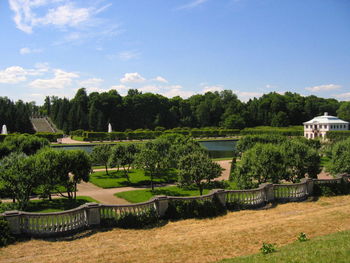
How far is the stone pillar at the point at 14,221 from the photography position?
11273 mm

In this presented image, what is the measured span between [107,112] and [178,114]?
29.6 m

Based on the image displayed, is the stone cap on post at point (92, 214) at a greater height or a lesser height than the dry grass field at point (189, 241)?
greater

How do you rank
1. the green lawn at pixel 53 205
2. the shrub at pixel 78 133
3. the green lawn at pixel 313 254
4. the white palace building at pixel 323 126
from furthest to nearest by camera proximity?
the white palace building at pixel 323 126 < the shrub at pixel 78 133 < the green lawn at pixel 53 205 < the green lawn at pixel 313 254

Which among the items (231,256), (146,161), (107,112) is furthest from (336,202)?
(107,112)

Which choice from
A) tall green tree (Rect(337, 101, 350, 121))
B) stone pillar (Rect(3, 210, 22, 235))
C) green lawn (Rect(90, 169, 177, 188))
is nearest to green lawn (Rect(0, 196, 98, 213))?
green lawn (Rect(90, 169, 177, 188))

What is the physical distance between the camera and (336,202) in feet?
55.4

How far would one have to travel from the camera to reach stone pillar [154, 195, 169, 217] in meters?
13.7

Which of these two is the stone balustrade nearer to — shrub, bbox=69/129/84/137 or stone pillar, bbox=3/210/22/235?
stone pillar, bbox=3/210/22/235

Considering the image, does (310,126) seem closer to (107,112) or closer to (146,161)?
(107,112)

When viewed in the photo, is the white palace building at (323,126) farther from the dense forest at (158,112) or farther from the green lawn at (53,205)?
the green lawn at (53,205)

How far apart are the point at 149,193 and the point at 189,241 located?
40.9 ft

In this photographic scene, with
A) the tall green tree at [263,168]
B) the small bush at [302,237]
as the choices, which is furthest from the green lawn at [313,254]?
the tall green tree at [263,168]

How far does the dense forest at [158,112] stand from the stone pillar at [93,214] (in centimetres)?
8220

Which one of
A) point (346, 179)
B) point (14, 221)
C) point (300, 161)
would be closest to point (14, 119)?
point (300, 161)
